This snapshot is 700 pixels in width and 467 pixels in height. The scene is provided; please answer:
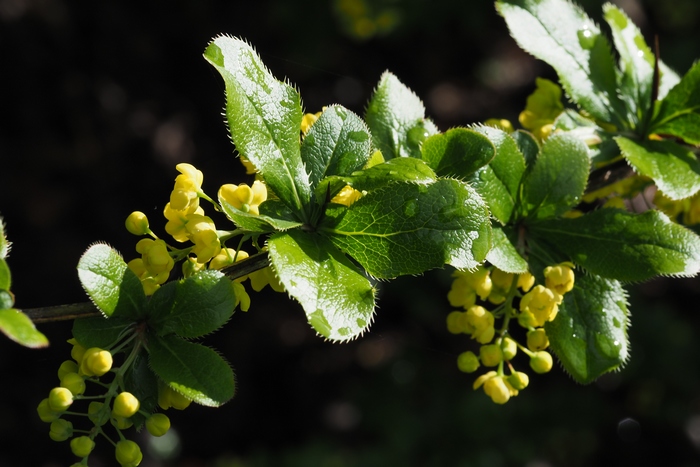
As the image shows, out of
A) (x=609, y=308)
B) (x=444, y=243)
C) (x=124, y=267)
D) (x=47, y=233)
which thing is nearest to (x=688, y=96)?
(x=609, y=308)

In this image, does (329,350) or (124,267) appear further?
(329,350)

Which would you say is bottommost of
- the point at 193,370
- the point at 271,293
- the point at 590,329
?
the point at 271,293

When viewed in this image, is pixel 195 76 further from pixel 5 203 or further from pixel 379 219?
pixel 379 219

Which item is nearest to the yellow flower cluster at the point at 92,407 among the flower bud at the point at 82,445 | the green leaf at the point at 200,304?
the flower bud at the point at 82,445

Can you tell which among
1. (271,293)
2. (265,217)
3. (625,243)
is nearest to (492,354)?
(625,243)

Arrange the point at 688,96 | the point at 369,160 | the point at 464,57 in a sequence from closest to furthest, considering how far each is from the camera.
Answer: the point at 369,160 → the point at 688,96 → the point at 464,57

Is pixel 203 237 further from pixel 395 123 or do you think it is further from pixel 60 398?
pixel 395 123

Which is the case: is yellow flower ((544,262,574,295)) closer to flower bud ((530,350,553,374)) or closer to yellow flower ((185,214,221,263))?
flower bud ((530,350,553,374))
